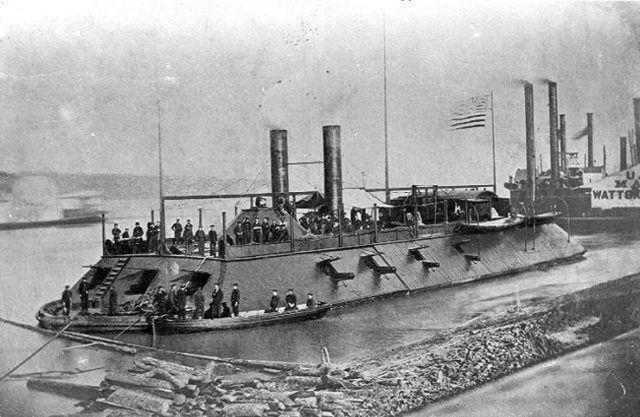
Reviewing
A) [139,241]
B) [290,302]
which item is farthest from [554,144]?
[139,241]

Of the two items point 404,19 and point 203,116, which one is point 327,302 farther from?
point 404,19

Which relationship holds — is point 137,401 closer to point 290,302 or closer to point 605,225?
point 290,302

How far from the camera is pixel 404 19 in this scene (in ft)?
42.5

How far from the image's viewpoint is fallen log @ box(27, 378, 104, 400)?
10.3 m

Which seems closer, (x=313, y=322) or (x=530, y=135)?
(x=313, y=322)

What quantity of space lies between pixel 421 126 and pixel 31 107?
11018mm

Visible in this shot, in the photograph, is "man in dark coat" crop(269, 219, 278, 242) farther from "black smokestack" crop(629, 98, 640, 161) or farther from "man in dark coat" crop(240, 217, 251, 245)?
"black smokestack" crop(629, 98, 640, 161)

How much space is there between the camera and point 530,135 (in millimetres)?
25812

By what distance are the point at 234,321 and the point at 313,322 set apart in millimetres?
2050

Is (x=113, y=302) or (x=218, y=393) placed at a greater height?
(x=113, y=302)

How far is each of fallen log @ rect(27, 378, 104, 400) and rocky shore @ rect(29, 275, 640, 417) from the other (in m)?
0.03

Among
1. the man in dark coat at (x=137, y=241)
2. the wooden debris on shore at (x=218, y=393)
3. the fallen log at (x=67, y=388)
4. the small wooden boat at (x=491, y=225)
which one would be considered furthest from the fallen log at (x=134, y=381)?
the small wooden boat at (x=491, y=225)

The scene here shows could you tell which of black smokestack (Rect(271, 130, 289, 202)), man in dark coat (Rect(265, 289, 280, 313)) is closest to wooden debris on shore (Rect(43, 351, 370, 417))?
man in dark coat (Rect(265, 289, 280, 313))

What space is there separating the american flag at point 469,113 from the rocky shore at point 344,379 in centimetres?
654
